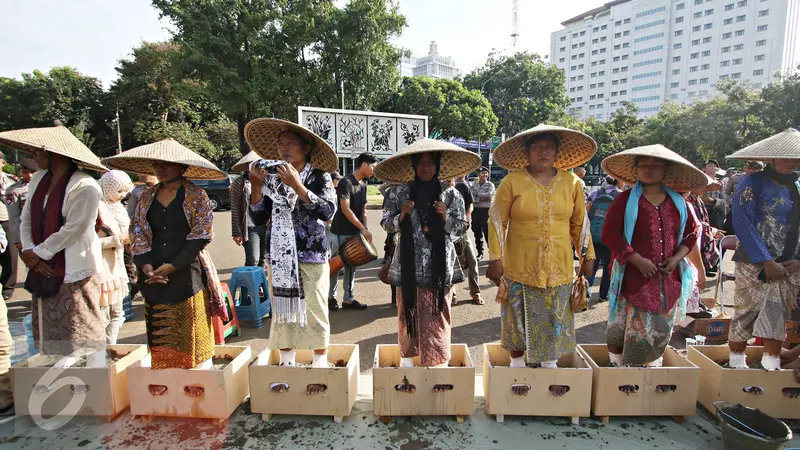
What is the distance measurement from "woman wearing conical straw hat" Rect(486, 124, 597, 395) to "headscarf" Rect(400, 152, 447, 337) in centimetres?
35

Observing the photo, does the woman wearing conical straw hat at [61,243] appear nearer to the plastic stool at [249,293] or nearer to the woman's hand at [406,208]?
the plastic stool at [249,293]

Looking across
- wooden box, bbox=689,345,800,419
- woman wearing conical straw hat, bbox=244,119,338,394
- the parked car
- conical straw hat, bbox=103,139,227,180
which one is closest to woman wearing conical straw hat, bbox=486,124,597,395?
wooden box, bbox=689,345,800,419

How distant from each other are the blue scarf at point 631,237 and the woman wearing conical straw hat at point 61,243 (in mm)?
3731

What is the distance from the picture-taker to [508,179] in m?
2.78

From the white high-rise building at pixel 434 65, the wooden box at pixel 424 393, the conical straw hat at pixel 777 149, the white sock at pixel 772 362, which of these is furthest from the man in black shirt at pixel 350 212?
the white high-rise building at pixel 434 65

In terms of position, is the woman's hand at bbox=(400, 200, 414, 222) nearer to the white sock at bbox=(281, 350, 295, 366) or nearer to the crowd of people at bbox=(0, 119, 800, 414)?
the crowd of people at bbox=(0, 119, 800, 414)

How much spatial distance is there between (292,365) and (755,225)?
3509 mm

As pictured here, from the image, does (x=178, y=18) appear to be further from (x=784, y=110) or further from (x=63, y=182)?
(x=784, y=110)

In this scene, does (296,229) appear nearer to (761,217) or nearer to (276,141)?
(276,141)

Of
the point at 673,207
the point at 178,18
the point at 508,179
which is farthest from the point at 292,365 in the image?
the point at 178,18

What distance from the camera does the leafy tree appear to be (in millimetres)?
34312

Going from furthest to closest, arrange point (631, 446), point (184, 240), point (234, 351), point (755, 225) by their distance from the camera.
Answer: point (234, 351) → point (755, 225) → point (184, 240) → point (631, 446)

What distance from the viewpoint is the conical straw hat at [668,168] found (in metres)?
2.73

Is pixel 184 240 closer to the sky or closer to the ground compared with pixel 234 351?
closer to the sky
